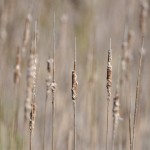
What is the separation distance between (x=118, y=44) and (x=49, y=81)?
121 inches

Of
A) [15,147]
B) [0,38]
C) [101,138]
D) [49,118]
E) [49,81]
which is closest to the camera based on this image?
[49,81]

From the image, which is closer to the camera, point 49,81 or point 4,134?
point 49,81

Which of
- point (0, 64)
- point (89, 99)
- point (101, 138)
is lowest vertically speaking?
point (101, 138)

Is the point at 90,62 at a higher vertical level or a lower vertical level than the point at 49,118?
higher

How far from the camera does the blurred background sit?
8.56ft

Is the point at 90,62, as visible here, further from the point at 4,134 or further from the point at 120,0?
the point at 120,0

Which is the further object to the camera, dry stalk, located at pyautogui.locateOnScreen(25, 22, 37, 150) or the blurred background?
the blurred background

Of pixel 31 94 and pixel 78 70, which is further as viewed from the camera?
pixel 78 70

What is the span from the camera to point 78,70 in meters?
4.22

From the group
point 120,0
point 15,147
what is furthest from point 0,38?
point 120,0

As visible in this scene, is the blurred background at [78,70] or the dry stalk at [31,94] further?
the blurred background at [78,70]

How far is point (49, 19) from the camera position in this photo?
426 centimetres

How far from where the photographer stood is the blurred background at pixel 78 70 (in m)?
2.61

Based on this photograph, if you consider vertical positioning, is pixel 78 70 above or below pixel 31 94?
above
